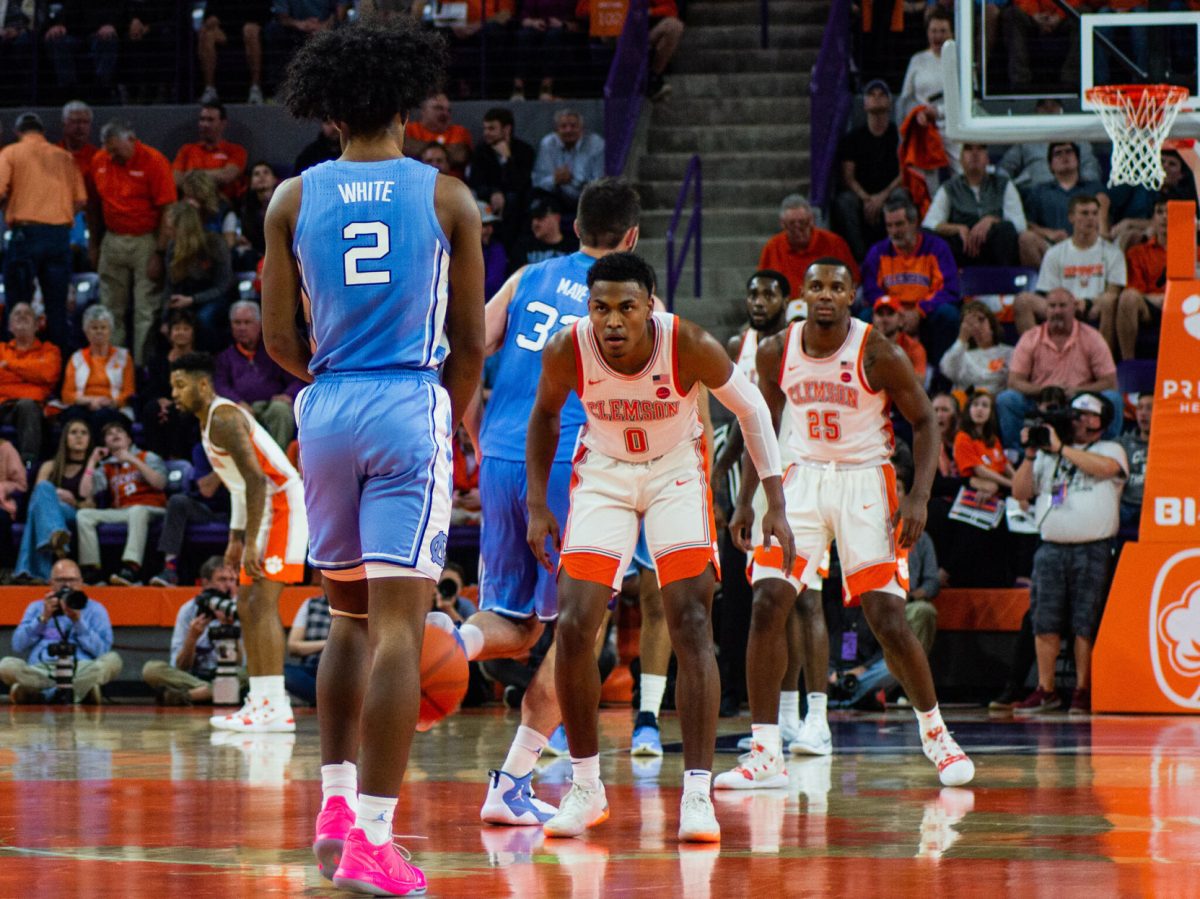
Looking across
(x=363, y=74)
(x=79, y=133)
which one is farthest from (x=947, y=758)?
(x=79, y=133)

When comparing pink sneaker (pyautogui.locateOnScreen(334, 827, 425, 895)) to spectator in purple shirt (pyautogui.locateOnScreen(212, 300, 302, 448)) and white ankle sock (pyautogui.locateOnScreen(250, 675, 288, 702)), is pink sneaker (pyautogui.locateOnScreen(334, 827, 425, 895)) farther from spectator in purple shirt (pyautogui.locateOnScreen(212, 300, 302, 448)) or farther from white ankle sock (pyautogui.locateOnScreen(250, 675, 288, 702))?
spectator in purple shirt (pyautogui.locateOnScreen(212, 300, 302, 448))

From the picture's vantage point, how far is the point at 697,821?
566 cm

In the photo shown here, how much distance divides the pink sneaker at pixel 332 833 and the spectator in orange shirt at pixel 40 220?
12.9 m

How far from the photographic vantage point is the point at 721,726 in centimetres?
1118

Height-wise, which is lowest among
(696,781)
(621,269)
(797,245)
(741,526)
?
(696,781)

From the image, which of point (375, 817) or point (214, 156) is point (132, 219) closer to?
point (214, 156)

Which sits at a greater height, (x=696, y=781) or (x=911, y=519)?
(x=911, y=519)

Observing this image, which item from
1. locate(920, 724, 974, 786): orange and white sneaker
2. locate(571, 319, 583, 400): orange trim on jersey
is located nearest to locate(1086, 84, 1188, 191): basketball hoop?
locate(920, 724, 974, 786): orange and white sneaker

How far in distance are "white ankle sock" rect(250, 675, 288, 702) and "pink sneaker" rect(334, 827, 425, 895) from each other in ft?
20.9

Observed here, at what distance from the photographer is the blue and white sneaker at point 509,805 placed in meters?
6.18

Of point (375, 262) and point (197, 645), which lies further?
point (197, 645)

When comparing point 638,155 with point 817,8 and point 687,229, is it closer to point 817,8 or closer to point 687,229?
point 687,229

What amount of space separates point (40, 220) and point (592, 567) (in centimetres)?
1219

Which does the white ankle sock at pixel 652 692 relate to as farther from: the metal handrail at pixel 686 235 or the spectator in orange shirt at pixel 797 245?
the metal handrail at pixel 686 235
